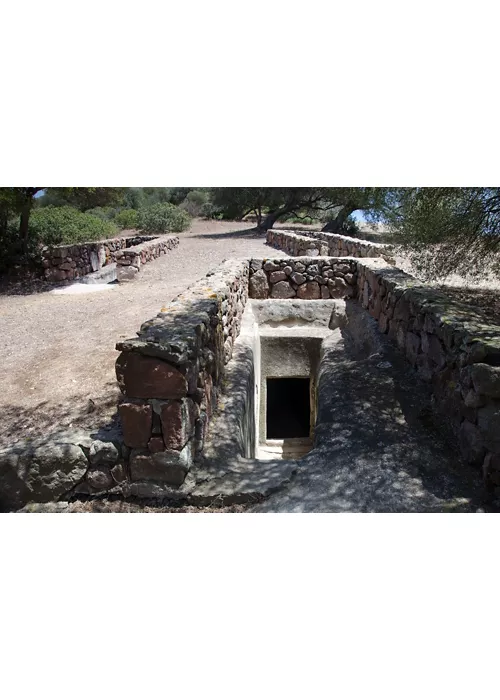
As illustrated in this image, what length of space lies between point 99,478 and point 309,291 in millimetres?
5445

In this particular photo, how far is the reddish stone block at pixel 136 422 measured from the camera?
2.72m

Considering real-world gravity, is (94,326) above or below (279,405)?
above

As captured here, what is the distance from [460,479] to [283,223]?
1096 inches

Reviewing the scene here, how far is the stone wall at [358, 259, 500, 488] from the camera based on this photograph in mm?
2838

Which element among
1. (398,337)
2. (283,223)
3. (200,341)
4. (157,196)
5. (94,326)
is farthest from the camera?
(157,196)

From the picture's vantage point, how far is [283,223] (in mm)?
29297

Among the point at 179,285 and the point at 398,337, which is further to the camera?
the point at 179,285

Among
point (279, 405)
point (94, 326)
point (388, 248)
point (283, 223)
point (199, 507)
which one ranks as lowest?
point (279, 405)

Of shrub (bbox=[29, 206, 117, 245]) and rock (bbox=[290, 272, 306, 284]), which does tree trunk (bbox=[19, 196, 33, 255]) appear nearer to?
shrub (bbox=[29, 206, 117, 245])

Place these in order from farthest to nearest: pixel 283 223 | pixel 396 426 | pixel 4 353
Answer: pixel 283 223, pixel 4 353, pixel 396 426

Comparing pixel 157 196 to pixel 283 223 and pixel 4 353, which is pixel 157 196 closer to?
pixel 283 223

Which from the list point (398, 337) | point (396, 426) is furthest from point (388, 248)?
point (396, 426)

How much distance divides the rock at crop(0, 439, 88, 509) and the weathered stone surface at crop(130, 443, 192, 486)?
31 centimetres

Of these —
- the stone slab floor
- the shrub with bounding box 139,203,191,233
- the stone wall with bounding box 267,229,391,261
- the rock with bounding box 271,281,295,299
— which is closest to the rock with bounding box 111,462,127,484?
the stone slab floor
